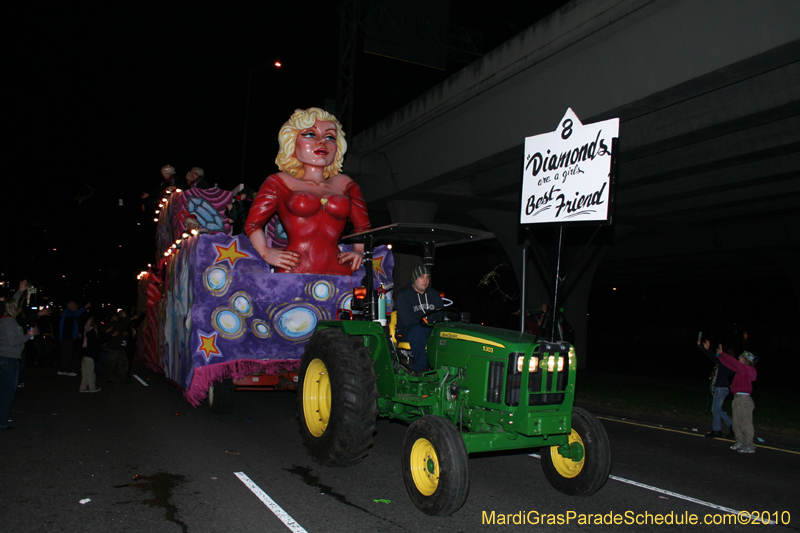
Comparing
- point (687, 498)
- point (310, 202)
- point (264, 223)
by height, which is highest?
point (310, 202)

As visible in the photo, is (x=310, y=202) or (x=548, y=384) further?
(x=310, y=202)

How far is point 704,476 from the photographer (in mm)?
6324

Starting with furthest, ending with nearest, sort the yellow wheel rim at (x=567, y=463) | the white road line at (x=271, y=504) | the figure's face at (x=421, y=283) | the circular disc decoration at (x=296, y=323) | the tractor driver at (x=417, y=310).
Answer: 1. the circular disc decoration at (x=296, y=323)
2. the figure's face at (x=421, y=283)
3. the tractor driver at (x=417, y=310)
4. the yellow wheel rim at (x=567, y=463)
5. the white road line at (x=271, y=504)

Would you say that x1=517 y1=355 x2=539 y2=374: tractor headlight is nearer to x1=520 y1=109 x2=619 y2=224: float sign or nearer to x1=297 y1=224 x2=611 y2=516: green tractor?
x1=297 y1=224 x2=611 y2=516: green tractor

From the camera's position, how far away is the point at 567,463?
5391 millimetres

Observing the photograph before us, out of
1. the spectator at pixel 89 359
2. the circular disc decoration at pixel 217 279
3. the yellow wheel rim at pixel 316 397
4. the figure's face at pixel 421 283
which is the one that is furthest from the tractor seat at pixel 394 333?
the spectator at pixel 89 359

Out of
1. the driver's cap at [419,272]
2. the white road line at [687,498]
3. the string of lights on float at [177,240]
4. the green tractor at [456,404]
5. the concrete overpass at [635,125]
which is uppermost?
the concrete overpass at [635,125]

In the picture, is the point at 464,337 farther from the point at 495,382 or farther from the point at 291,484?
the point at 291,484

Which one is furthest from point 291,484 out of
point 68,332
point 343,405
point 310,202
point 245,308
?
point 68,332

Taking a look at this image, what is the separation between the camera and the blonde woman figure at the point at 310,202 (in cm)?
859

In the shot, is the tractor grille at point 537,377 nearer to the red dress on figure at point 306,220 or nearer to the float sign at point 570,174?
the float sign at point 570,174

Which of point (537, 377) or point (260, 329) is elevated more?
point (260, 329)

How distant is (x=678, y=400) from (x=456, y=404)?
364 inches

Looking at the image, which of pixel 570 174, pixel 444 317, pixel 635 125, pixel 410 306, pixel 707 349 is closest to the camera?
pixel 570 174
